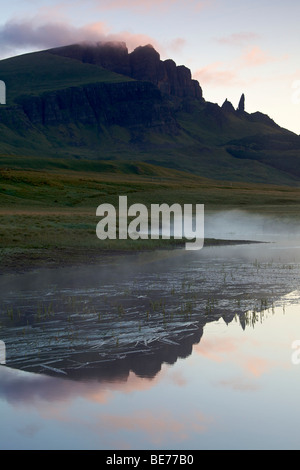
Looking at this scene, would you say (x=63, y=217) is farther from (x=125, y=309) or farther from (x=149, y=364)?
(x=149, y=364)

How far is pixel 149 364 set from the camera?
13.7 m

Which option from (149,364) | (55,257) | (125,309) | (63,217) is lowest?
(149,364)

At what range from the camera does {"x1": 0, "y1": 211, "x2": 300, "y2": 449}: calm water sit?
32.7 feet

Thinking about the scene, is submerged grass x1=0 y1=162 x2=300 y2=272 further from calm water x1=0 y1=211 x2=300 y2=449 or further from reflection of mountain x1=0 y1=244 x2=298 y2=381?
calm water x1=0 y1=211 x2=300 y2=449

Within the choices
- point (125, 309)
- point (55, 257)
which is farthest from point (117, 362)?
point (55, 257)

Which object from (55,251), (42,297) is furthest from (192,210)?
(42,297)

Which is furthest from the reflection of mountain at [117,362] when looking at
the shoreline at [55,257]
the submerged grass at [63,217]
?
the submerged grass at [63,217]

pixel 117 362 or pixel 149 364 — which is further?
pixel 117 362

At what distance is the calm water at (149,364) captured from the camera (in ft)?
32.7

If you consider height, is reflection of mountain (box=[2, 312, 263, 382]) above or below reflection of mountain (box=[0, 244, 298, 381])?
below

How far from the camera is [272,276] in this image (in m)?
27.6

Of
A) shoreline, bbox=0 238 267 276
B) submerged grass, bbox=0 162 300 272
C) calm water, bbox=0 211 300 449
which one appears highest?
submerged grass, bbox=0 162 300 272

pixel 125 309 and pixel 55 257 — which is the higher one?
pixel 55 257

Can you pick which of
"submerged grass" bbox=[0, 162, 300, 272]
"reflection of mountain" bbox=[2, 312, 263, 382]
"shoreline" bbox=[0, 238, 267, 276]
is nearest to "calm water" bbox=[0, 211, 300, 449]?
"reflection of mountain" bbox=[2, 312, 263, 382]
